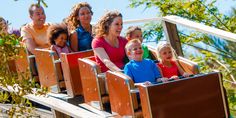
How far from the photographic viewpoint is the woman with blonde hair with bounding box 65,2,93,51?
5219mm

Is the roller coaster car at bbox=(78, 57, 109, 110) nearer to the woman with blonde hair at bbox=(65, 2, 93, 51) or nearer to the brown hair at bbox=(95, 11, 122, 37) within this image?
the brown hair at bbox=(95, 11, 122, 37)

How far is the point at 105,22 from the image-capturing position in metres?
4.74

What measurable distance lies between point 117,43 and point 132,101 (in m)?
0.91

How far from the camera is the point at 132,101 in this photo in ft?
13.3

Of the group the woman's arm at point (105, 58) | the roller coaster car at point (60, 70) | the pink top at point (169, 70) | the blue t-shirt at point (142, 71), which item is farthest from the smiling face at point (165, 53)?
the roller coaster car at point (60, 70)

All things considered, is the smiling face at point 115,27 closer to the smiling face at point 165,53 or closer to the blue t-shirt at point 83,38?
the smiling face at point 165,53

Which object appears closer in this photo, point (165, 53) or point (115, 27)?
point (165, 53)

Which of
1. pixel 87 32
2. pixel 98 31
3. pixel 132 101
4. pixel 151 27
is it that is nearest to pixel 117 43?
pixel 98 31

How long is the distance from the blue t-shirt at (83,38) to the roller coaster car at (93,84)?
19.0 inches

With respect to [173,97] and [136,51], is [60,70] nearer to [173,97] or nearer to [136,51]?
[136,51]

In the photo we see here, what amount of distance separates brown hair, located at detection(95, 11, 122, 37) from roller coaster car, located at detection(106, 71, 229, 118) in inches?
21.8

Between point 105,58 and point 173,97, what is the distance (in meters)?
0.87

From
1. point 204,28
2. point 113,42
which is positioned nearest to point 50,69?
point 113,42

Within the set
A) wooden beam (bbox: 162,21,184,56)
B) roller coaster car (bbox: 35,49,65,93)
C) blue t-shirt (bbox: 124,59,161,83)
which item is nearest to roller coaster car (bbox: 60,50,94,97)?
roller coaster car (bbox: 35,49,65,93)
